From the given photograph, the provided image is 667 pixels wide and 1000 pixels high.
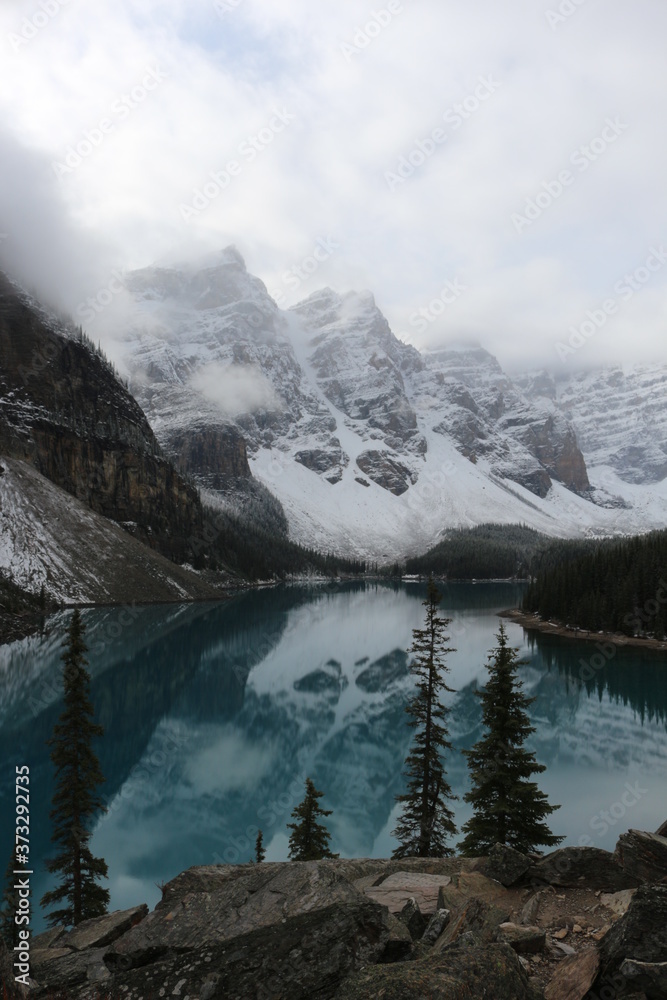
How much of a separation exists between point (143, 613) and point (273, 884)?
320 ft

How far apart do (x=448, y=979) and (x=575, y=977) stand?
2.12 metres

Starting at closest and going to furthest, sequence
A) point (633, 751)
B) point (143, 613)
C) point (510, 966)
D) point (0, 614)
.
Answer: point (510, 966) < point (633, 751) < point (0, 614) < point (143, 613)

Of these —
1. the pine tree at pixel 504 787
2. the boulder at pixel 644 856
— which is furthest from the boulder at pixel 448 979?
the pine tree at pixel 504 787

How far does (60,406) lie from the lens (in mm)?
144000

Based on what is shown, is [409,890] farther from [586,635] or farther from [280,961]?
[586,635]

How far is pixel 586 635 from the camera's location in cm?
8494

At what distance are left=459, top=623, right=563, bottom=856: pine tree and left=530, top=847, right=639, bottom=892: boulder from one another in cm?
646

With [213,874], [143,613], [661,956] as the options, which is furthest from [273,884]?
[143,613]

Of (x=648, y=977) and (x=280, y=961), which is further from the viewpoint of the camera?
(x=280, y=961)

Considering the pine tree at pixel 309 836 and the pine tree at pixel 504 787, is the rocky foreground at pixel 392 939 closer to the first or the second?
the pine tree at pixel 504 787

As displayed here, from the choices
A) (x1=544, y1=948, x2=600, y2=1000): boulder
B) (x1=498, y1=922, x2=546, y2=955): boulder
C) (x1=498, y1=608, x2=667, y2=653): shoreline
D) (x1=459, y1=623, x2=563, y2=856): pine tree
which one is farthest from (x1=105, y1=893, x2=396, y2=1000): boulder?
(x1=498, y1=608, x2=667, y2=653): shoreline

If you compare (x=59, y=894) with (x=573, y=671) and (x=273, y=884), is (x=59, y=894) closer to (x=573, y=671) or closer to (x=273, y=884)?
(x=273, y=884)

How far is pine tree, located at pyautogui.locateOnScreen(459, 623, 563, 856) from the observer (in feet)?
56.0

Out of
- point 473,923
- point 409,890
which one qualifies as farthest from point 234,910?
point 409,890
